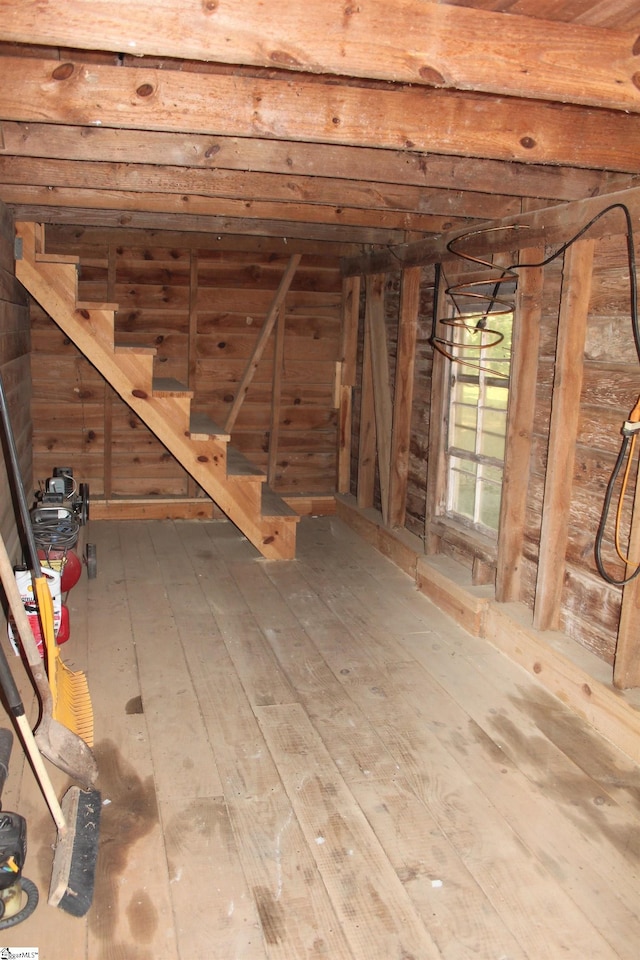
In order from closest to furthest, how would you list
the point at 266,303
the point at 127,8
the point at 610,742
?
the point at 127,8 < the point at 610,742 < the point at 266,303

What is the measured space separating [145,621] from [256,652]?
715 millimetres

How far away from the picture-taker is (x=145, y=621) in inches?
167

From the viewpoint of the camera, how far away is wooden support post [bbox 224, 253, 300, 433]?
6.28 metres

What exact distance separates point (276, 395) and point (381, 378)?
3.66 ft

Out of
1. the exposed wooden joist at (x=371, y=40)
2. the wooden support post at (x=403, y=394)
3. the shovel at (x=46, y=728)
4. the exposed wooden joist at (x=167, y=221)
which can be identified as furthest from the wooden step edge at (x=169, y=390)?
the exposed wooden joist at (x=371, y=40)

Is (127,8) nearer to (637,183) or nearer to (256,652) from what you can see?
(637,183)

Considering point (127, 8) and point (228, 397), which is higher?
point (127, 8)

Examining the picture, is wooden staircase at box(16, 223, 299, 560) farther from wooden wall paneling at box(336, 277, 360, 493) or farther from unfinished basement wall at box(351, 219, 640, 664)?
unfinished basement wall at box(351, 219, 640, 664)

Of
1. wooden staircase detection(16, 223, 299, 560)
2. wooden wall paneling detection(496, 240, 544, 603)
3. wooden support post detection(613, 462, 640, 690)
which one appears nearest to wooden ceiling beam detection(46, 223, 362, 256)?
wooden staircase detection(16, 223, 299, 560)

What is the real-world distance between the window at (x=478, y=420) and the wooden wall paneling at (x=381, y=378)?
827mm

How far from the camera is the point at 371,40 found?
2098 millimetres

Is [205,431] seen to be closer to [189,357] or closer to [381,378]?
[189,357]

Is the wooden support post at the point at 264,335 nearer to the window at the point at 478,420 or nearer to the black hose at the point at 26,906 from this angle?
the window at the point at 478,420

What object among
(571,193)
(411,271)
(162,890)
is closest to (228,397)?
(411,271)
